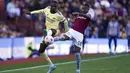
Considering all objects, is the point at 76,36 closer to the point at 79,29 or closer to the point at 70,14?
the point at 79,29

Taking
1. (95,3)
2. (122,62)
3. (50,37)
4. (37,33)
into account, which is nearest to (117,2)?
(95,3)

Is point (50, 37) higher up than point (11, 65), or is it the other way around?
point (50, 37)

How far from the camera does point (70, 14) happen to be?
27484mm

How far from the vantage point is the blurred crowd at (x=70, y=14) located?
25.1 m

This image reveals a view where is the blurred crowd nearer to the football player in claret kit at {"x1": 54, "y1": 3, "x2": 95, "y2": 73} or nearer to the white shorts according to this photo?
the football player in claret kit at {"x1": 54, "y1": 3, "x2": 95, "y2": 73}

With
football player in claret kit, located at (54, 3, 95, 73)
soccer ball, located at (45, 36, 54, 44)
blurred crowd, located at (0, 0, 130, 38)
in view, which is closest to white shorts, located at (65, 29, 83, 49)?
football player in claret kit, located at (54, 3, 95, 73)

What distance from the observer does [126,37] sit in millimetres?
29141

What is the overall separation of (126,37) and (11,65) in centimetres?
1185

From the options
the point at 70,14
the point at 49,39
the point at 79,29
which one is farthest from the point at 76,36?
the point at 70,14

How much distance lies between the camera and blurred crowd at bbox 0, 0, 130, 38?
82.3 ft

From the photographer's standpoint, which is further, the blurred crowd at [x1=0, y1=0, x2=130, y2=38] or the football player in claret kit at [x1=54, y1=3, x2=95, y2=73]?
the blurred crowd at [x1=0, y1=0, x2=130, y2=38]

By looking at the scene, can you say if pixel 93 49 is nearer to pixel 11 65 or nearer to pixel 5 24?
pixel 5 24

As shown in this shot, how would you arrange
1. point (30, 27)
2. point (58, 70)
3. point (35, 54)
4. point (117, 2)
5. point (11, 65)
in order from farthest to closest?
point (117, 2)
point (30, 27)
point (35, 54)
point (11, 65)
point (58, 70)

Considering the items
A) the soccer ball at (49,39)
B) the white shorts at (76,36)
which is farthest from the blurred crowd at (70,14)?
the white shorts at (76,36)
